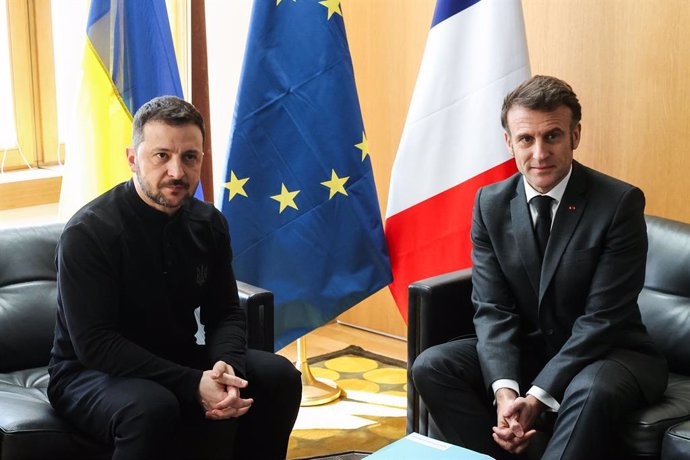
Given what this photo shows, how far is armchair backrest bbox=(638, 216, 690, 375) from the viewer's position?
2.78 meters

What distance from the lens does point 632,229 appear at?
2596 millimetres

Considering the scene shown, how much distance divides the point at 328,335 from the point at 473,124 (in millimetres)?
1480

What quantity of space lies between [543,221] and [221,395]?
3.24ft

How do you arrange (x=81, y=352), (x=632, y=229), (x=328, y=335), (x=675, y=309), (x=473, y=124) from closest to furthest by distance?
(x=81, y=352) → (x=632, y=229) → (x=675, y=309) → (x=473, y=124) → (x=328, y=335)

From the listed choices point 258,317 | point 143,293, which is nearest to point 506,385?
point 258,317

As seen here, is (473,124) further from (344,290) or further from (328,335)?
(328,335)

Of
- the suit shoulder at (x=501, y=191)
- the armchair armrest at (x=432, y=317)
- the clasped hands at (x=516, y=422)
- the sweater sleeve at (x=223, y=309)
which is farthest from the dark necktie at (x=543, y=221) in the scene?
the sweater sleeve at (x=223, y=309)

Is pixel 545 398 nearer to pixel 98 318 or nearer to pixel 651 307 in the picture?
pixel 651 307

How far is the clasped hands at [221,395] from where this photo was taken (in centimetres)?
243

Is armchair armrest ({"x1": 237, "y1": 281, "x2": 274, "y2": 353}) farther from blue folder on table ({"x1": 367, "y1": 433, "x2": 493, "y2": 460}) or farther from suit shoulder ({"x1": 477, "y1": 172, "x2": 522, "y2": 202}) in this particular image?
blue folder on table ({"x1": 367, "y1": 433, "x2": 493, "y2": 460})

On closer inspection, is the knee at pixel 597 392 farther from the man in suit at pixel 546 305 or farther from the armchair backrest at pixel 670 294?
the armchair backrest at pixel 670 294

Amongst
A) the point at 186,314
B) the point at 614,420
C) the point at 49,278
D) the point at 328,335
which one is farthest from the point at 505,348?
the point at 328,335

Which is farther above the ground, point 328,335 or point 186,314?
point 186,314

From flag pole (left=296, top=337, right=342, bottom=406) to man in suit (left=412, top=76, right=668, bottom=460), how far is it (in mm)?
1000
